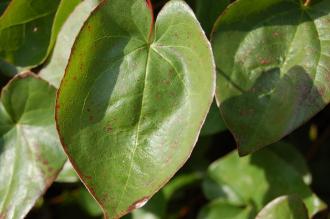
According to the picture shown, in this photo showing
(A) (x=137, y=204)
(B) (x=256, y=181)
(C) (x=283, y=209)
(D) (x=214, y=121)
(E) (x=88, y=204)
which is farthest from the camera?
(E) (x=88, y=204)

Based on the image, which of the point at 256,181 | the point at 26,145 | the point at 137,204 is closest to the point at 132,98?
the point at 137,204

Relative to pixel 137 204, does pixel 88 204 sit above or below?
below

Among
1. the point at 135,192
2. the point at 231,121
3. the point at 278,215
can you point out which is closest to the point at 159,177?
the point at 135,192

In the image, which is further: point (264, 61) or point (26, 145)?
point (26, 145)

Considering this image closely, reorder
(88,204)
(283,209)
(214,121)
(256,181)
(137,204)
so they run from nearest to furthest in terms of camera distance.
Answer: (137,204) < (283,209) < (214,121) < (256,181) < (88,204)

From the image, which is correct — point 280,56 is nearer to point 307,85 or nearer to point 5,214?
point 307,85

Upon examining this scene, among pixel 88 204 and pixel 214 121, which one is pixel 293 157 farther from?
pixel 88 204

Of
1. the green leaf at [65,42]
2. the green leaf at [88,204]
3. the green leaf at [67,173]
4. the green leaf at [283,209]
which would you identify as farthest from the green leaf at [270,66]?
the green leaf at [88,204]
